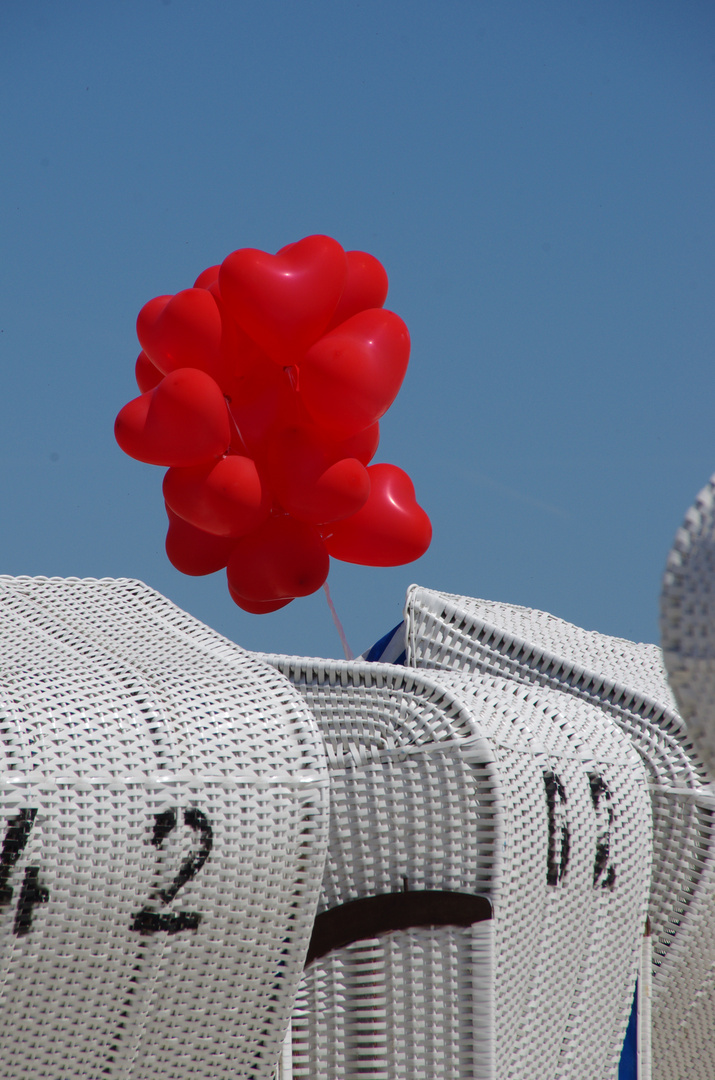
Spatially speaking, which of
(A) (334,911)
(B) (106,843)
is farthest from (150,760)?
(A) (334,911)

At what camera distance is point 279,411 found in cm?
299

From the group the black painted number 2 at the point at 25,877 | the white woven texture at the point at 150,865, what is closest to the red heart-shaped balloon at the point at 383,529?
the white woven texture at the point at 150,865

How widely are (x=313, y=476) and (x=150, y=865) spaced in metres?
1.64

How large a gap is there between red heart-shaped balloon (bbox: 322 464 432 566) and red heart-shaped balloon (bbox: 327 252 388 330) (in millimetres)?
510

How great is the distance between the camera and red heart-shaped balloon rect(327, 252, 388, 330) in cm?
301

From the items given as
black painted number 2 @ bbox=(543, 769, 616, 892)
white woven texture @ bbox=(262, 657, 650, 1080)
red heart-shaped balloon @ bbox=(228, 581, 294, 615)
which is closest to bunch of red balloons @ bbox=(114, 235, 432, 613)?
red heart-shaped balloon @ bbox=(228, 581, 294, 615)

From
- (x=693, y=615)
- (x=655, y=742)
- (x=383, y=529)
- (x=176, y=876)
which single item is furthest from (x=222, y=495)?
(x=693, y=615)

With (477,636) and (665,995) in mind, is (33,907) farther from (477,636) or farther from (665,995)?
(665,995)

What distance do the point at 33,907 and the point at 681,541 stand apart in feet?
3.07

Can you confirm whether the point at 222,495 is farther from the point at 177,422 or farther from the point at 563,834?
the point at 563,834

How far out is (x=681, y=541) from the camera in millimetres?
764

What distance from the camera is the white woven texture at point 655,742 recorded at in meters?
2.06

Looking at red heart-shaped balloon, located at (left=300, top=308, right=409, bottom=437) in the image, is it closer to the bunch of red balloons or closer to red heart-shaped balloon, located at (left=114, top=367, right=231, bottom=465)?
the bunch of red balloons

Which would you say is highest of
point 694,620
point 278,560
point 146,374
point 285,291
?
point 285,291
